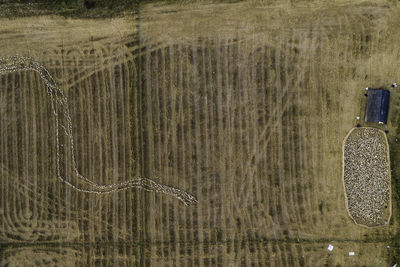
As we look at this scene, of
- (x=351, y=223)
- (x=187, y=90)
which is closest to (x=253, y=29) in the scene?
(x=187, y=90)

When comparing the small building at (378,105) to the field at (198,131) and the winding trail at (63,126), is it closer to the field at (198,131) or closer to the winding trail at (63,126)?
the field at (198,131)

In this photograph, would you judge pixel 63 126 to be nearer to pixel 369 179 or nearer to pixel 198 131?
pixel 198 131

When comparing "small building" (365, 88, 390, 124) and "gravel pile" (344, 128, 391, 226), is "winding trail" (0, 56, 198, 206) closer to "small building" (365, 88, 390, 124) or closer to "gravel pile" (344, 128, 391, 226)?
"gravel pile" (344, 128, 391, 226)

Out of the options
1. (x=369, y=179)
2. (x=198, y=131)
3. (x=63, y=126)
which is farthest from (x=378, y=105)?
(x=63, y=126)

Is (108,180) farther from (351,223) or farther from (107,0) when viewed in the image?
(351,223)

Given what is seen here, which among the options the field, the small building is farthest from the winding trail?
the small building

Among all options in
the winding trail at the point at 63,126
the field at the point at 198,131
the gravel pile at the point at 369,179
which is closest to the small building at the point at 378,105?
the field at the point at 198,131
